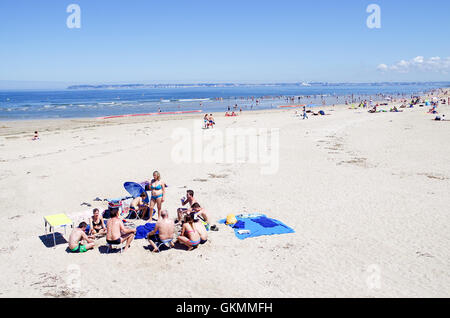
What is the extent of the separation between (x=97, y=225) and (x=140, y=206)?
1.24 meters

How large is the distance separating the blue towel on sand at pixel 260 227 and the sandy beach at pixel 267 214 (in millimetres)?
207

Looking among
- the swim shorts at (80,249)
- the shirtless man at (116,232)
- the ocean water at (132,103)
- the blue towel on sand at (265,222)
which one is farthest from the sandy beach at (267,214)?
the ocean water at (132,103)

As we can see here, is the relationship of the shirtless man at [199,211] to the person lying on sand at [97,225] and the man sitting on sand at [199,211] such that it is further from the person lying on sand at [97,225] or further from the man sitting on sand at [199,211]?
the person lying on sand at [97,225]

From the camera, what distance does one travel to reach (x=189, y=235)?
278 inches

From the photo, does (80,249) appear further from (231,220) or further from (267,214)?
(267,214)

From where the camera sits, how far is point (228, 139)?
21438 millimetres

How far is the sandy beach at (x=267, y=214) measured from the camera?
586cm

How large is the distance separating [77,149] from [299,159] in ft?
38.5

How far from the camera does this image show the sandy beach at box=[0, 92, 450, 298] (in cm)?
586
